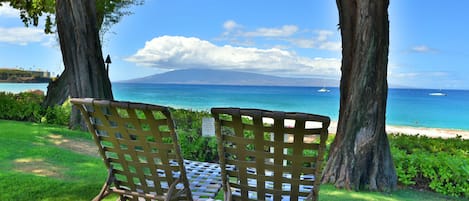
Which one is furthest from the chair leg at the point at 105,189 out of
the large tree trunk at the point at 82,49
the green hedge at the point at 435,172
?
the large tree trunk at the point at 82,49

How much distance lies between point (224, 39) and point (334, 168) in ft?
131

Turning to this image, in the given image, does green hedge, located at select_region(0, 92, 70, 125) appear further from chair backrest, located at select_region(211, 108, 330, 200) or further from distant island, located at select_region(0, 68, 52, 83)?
distant island, located at select_region(0, 68, 52, 83)

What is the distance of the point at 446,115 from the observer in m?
28.8

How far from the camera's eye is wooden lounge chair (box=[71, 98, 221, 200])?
1.87 metres

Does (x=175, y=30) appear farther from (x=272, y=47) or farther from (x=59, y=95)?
(x=59, y=95)

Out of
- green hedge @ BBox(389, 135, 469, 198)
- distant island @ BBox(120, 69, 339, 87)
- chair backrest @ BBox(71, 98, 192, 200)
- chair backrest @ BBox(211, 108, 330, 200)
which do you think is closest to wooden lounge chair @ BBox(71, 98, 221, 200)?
chair backrest @ BBox(71, 98, 192, 200)

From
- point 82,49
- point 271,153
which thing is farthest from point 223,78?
point 271,153

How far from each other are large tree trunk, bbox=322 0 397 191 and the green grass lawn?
0.18m

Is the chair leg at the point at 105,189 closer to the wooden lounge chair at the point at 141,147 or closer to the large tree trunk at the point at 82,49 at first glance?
the wooden lounge chair at the point at 141,147

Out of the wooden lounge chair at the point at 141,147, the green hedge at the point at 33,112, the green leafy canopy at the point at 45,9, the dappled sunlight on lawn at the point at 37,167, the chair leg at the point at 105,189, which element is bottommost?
the dappled sunlight on lawn at the point at 37,167

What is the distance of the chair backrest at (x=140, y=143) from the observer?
186cm

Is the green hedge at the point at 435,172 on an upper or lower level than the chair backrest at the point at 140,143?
lower

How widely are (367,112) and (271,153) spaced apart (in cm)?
279

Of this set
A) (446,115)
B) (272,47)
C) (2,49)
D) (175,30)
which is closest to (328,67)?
(272,47)
